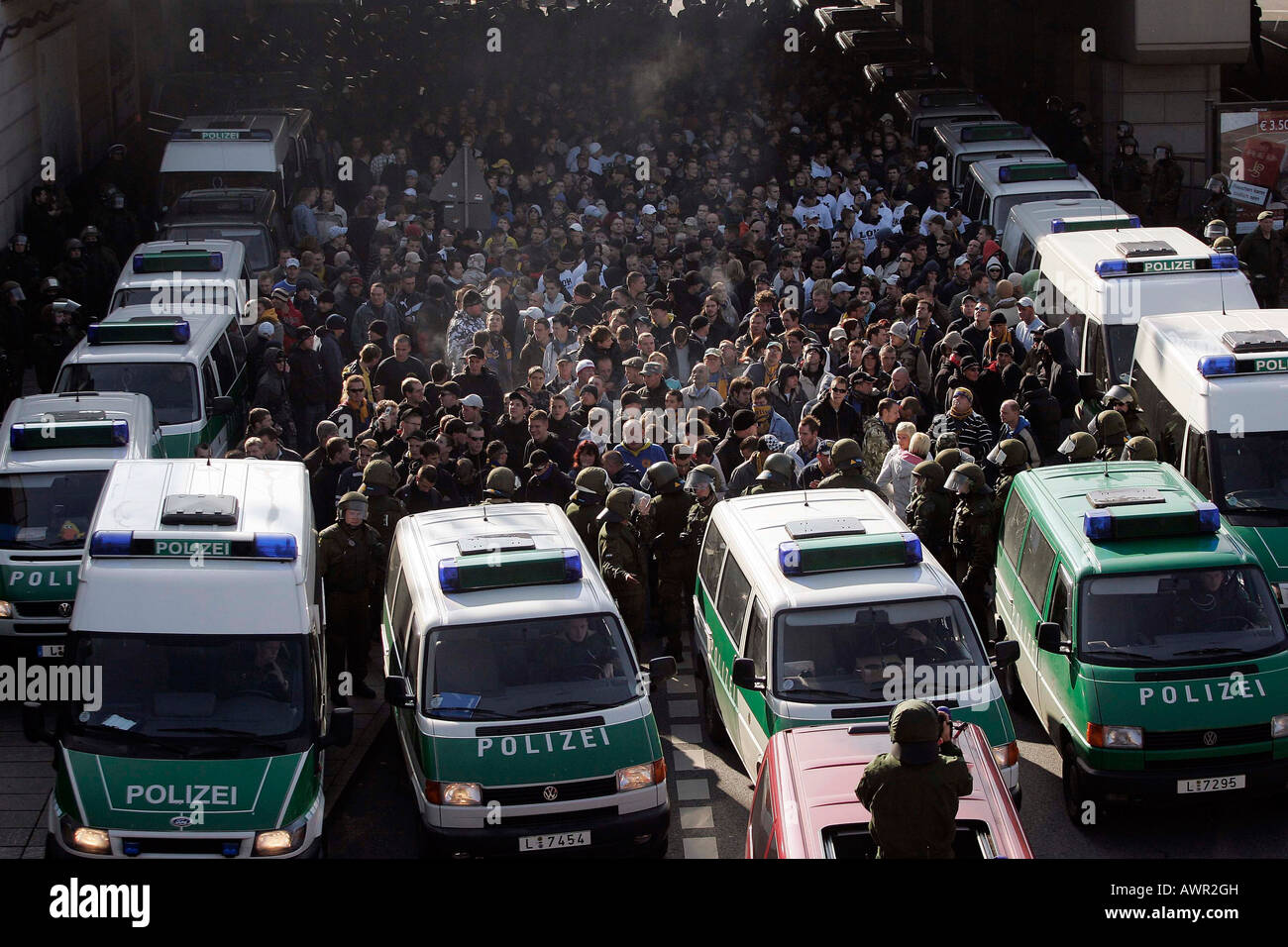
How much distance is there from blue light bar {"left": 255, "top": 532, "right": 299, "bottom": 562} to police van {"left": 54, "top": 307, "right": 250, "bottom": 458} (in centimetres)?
641

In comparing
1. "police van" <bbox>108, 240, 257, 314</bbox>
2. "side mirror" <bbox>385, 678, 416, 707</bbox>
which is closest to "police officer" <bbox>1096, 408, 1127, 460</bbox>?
"side mirror" <bbox>385, 678, 416, 707</bbox>

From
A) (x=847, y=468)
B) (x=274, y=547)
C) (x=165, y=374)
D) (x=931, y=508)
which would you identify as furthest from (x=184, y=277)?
(x=274, y=547)

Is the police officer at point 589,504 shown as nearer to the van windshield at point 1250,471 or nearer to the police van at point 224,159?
the van windshield at point 1250,471

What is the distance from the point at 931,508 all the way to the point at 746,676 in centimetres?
366

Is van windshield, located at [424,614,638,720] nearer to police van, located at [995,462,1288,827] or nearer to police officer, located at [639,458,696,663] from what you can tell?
police van, located at [995,462,1288,827]

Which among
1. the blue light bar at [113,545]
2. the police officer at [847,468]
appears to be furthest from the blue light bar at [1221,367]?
the blue light bar at [113,545]

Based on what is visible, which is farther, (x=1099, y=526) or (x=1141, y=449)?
(x=1141, y=449)

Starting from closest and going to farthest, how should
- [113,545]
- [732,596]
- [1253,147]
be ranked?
[113,545] < [732,596] < [1253,147]

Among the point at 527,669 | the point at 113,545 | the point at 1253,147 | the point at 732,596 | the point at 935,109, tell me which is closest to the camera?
the point at 113,545

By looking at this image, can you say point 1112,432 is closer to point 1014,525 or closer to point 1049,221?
point 1014,525

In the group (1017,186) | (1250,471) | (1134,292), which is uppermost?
(1017,186)

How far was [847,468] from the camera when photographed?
1377 cm

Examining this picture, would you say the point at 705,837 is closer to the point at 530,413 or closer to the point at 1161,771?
the point at 1161,771

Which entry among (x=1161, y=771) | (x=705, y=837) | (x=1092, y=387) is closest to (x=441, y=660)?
(x=705, y=837)
